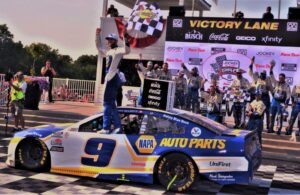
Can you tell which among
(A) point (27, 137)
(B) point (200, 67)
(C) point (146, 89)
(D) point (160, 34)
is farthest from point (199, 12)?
(A) point (27, 137)

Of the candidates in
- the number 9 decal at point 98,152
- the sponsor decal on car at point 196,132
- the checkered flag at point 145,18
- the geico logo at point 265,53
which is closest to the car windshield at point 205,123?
the sponsor decal on car at point 196,132

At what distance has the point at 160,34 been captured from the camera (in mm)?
17938

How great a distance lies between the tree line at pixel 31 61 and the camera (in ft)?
194

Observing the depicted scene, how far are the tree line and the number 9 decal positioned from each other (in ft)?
170

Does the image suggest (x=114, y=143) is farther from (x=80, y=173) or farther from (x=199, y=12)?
(x=199, y=12)

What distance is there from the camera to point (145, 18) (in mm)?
15719

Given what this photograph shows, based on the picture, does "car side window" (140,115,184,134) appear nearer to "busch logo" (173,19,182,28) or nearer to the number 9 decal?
the number 9 decal

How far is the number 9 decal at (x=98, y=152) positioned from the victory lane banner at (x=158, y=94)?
1.19 metres

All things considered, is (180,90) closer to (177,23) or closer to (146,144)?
(177,23)

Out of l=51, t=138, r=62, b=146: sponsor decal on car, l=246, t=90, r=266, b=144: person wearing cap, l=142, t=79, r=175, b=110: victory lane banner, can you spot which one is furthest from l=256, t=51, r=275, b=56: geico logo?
l=51, t=138, r=62, b=146: sponsor decal on car

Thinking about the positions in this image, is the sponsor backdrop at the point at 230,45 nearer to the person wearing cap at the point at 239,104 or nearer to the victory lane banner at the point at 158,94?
the person wearing cap at the point at 239,104

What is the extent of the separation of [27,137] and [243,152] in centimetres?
364

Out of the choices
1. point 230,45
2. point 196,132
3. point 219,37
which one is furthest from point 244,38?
point 196,132

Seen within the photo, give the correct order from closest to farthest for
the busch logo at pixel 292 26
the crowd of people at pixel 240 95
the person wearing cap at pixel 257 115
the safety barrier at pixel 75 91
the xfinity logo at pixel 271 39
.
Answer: the person wearing cap at pixel 257 115, the crowd of people at pixel 240 95, the busch logo at pixel 292 26, the xfinity logo at pixel 271 39, the safety barrier at pixel 75 91
